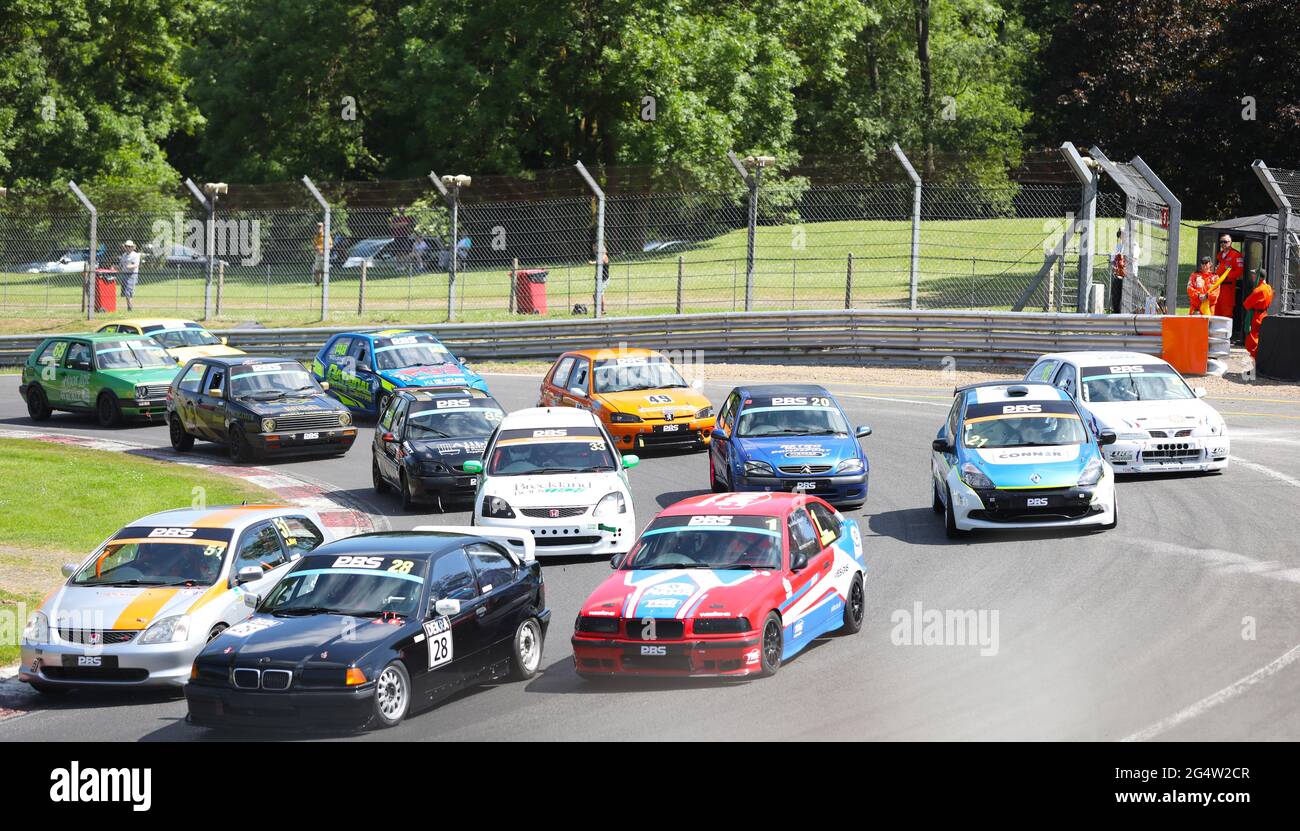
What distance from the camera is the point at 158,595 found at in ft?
41.7

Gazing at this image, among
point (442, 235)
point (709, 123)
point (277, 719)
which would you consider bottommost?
point (277, 719)

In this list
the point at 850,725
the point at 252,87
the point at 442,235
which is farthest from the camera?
the point at 252,87

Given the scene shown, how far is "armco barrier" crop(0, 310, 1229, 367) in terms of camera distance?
27.7 m

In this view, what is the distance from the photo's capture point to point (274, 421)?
23.4 m

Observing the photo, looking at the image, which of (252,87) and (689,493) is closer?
(689,493)

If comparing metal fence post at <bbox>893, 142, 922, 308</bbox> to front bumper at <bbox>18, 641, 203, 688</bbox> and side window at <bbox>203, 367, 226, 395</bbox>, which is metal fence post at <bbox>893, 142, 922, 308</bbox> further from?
front bumper at <bbox>18, 641, 203, 688</bbox>

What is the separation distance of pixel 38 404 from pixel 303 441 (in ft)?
25.9

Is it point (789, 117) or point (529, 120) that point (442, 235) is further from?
point (789, 117)

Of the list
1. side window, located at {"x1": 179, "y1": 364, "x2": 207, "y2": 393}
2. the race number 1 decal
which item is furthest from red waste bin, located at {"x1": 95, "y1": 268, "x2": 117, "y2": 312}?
the race number 1 decal

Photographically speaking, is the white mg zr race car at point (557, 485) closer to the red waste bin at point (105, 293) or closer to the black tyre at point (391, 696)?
the black tyre at point (391, 696)

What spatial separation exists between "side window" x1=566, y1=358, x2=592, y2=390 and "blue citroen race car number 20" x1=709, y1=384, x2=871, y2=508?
13.7ft
